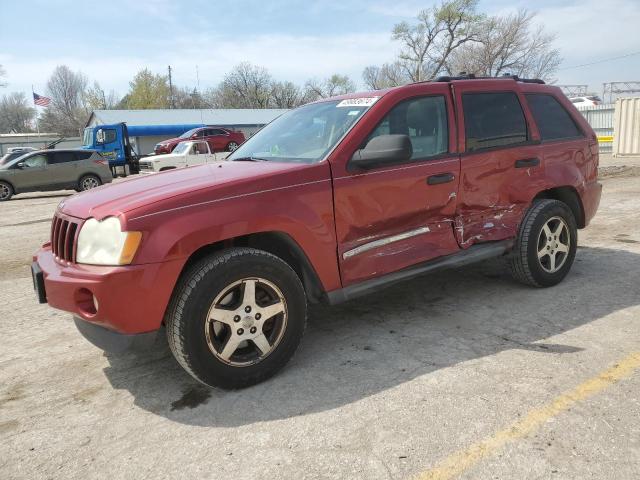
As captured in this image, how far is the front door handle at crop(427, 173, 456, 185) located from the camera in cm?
372

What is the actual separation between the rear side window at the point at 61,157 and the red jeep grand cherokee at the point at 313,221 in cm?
1586

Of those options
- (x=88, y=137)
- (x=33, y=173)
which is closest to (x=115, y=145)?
(x=88, y=137)

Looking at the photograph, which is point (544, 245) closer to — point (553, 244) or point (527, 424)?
point (553, 244)

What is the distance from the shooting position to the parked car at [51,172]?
17.0m

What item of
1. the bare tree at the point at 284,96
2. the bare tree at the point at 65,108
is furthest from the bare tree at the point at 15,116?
the bare tree at the point at 284,96

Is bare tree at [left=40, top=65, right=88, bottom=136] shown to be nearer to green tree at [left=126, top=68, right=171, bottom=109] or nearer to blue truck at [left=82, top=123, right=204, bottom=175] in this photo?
green tree at [left=126, top=68, right=171, bottom=109]

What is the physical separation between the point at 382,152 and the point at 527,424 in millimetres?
1792

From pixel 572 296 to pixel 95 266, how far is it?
3788 millimetres

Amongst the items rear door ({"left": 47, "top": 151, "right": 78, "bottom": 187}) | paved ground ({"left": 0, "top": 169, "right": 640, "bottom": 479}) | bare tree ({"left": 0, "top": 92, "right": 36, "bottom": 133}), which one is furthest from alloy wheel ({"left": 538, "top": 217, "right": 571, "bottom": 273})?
bare tree ({"left": 0, "top": 92, "right": 36, "bottom": 133})

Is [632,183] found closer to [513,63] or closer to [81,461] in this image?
[81,461]

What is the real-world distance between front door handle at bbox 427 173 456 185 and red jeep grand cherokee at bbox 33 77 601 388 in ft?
0.04

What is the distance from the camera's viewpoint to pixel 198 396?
298cm

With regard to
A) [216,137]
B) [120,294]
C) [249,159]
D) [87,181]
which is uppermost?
[216,137]

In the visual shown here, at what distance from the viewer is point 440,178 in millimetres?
3771
